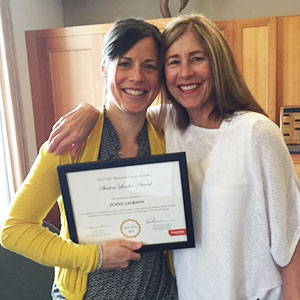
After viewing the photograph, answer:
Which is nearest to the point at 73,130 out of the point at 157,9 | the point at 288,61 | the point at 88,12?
the point at 288,61

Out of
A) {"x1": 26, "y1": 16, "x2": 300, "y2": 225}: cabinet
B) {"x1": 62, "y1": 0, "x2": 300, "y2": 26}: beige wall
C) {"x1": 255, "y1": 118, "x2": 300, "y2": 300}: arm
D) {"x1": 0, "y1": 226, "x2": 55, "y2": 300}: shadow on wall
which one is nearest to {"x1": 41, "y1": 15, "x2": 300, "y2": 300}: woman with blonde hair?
{"x1": 255, "y1": 118, "x2": 300, "y2": 300}: arm

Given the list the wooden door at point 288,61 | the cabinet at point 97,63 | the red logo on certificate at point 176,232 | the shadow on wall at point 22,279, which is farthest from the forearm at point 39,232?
the wooden door at point 288,61

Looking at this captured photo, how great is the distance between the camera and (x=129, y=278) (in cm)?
94

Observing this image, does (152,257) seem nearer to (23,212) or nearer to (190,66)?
(23,212)

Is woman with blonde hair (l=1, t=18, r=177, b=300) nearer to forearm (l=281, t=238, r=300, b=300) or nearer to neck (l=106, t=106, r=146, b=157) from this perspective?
neck (l=106, t=106, r=146, b=157)

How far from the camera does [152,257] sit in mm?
970

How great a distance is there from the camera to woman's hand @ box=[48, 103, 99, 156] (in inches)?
35.6

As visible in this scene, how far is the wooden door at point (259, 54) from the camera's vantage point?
2.46 m

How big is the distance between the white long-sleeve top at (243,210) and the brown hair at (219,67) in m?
0.05

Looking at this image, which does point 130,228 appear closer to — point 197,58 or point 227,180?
point 227,180

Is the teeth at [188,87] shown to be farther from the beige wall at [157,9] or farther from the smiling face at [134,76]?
the beige wall at [157,9]

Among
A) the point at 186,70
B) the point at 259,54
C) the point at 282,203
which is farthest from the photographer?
the point at 259,54

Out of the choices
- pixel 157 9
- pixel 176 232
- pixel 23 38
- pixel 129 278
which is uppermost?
pixel 157 9

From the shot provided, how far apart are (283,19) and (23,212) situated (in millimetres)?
2320
